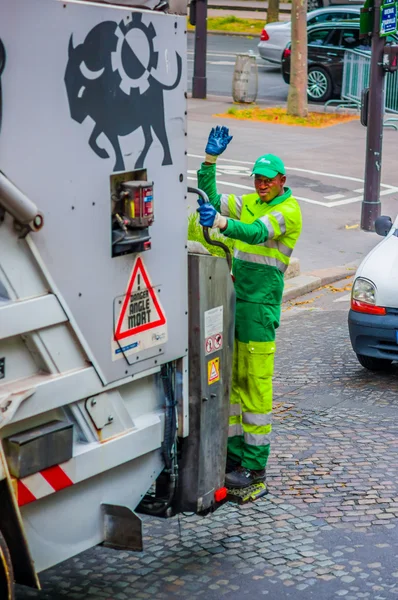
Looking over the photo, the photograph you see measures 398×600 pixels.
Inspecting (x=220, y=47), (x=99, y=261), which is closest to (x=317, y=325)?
(x=99, y=261)

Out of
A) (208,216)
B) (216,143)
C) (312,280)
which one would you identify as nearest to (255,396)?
(208,216)

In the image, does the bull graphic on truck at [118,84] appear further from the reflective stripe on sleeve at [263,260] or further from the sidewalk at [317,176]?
the sidewalk at [317,176]

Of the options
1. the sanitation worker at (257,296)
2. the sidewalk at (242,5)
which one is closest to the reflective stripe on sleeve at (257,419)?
the sanitation worker at (257,296)

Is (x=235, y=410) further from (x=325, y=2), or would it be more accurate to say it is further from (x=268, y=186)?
(x=325, y=2)

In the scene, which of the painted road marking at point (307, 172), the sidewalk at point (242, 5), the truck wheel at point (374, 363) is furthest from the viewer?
the sidewalk at point (242, 5)

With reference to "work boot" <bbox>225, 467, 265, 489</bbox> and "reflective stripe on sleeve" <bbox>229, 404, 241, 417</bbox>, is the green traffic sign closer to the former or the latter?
"reflective stripe on sleeve" <bbox>229, 404, 241, 417</bbox>

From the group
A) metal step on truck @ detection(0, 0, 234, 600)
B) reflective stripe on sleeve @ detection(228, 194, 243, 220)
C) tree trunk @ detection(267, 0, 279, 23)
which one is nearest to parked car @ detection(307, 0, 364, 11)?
tree trunk @ detection(267, 0, 279, 23)

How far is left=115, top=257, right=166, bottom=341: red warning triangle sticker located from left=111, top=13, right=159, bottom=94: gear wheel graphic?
702 millimetres

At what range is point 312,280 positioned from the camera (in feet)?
38.9

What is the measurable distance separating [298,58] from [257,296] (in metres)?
15.9

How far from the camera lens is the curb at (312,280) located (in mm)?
11516

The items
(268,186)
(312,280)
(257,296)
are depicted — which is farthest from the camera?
(312,280)

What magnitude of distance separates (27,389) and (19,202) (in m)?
0.65

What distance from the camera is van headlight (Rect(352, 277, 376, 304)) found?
854cm
